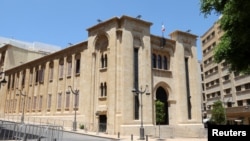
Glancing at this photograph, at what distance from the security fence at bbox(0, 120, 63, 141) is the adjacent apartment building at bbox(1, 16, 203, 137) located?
1198 centimetres

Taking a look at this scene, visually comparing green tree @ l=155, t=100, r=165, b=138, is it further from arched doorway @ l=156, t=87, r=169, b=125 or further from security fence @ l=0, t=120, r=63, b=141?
security fence @ l=0, t=120, r=63, b=141

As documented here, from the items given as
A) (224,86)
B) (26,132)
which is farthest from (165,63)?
(224,86)

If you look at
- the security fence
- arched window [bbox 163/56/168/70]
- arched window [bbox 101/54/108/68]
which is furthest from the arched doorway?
the security fence

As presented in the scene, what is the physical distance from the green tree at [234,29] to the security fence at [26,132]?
35.8ft

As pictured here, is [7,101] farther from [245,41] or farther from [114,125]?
[245,41]

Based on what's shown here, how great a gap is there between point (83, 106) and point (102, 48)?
304 inches

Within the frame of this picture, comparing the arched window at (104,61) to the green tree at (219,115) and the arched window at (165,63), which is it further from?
the green tree at (219,115)

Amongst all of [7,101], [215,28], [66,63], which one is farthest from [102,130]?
[215,28]

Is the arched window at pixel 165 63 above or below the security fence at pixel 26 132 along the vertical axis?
above

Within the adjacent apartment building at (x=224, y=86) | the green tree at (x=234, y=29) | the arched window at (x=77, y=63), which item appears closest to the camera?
the green tree at (x=234, y=29)

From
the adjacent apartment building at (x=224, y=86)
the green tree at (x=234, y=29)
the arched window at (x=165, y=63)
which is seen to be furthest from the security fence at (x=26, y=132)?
the adjacent apartment building at (x=224, y=86)

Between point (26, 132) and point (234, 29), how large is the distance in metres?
13.1

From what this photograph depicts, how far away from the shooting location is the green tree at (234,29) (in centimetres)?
1099

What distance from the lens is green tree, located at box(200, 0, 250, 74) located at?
11.0 meters
